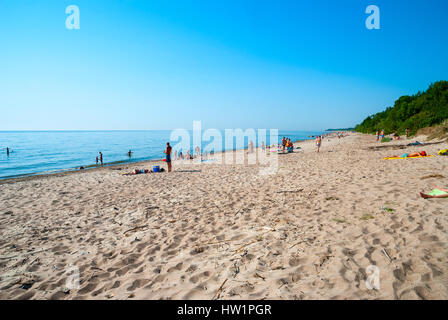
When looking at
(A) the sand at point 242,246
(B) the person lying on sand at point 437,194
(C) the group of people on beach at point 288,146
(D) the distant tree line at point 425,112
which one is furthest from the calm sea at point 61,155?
(D) the distant tree line at point 425,112

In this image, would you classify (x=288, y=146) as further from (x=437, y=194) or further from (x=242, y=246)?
(x=242, y=246)

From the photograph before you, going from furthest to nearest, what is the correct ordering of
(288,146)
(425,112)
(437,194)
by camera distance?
(425,112) → (288,146) → (437,194)

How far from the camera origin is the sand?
2.58 meters

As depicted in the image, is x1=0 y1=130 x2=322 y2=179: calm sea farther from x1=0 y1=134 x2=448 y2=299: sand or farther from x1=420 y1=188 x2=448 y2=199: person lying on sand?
x1=420 y1=188 x2=448 y2=199: person lying on sand

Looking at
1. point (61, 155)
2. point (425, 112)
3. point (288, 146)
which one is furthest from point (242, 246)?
point (61, 155)

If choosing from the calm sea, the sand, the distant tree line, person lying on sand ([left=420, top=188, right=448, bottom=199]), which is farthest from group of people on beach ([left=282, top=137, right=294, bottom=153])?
the calm sea

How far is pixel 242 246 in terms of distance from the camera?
3.69 m

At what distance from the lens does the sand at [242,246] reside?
258cm

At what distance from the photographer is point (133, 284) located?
2.94m

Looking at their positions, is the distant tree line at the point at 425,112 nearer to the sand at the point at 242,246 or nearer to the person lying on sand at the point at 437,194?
the sand at the point at 242,246

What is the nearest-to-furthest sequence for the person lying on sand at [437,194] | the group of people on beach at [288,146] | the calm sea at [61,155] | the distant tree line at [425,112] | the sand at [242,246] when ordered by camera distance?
the sand at [242,246]
the person lying on sand at [437,194]
the group of people on beach at [288,146]
the calm sea at [61,155]
the distant tree line at [425,112]

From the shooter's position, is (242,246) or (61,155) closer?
(242,246)

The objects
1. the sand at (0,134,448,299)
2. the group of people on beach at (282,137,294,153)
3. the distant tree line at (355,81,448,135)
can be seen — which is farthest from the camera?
the distant tree line at (355,81,448,135)

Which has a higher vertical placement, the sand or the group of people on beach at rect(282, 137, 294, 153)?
the group of people on beach at rect(282, 137, 294, 153)
